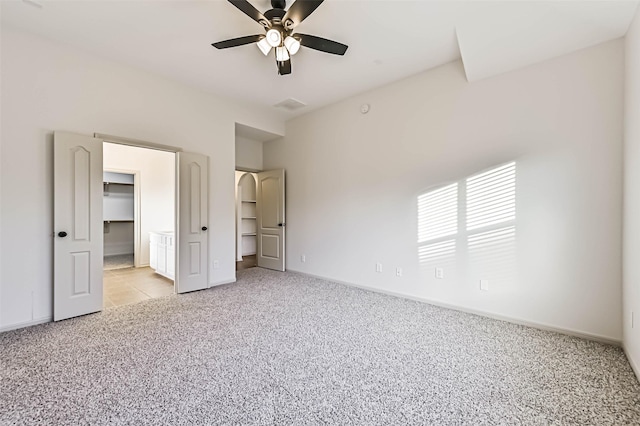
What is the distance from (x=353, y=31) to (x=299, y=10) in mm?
881

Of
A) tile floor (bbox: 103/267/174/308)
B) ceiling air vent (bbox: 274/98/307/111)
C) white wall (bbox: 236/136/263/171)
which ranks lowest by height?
tile floor (bbox: 103/267/174/308)

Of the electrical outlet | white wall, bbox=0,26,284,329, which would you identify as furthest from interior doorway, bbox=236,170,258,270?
the electrical outlet

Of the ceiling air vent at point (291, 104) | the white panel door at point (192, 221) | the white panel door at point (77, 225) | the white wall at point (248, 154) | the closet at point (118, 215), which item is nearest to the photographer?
the white panel door at point (77, 225)

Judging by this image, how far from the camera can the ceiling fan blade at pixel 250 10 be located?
2072mm

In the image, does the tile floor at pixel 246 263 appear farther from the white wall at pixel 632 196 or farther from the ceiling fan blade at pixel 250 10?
the white wall at pixel 632 196

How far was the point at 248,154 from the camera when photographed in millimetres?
5859

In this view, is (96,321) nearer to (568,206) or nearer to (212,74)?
(212,74)

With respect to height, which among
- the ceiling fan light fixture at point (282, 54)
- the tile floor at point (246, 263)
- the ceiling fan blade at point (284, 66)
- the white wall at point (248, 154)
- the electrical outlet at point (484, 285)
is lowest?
the tile floor at point (246, 263)

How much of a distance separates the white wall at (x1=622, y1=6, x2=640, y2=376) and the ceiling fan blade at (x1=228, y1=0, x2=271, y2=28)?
114 inches

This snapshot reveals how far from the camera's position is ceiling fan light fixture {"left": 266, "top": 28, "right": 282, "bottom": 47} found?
242 centimetres

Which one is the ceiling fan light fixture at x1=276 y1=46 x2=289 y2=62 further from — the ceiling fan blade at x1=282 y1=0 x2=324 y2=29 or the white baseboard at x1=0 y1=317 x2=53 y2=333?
the white baseboard at x1=0 y1=317 x2=53 y2=333

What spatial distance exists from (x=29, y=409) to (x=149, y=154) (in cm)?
563

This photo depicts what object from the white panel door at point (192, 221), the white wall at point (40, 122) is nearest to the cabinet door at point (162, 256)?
the white panel door at point (192, 221)

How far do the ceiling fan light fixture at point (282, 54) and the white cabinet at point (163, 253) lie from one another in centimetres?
334
